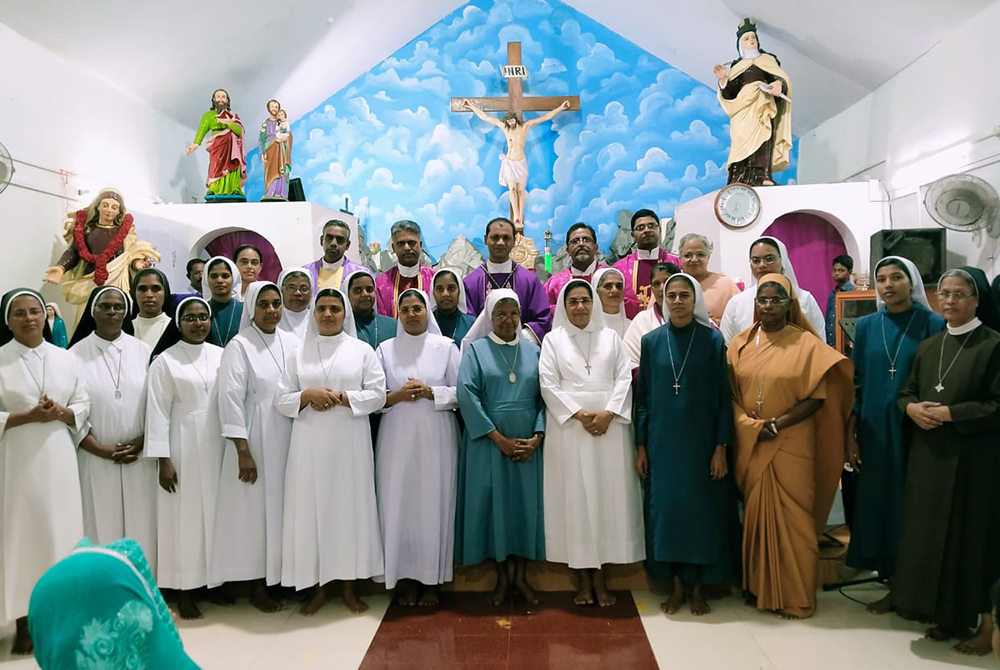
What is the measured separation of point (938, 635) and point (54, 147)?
8.02 meters

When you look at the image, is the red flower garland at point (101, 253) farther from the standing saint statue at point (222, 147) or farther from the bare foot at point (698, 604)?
the bare foot at point (698, 604)

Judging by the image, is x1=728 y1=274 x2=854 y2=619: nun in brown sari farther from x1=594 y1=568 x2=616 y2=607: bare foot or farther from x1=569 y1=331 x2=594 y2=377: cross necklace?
x1=569 y1=331 x2=594 y2=377: cross necklace

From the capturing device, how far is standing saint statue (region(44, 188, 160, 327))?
241 inches

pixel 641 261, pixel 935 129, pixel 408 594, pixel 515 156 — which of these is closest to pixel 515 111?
pixel 515 156

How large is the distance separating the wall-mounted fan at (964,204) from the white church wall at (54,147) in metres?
7.85

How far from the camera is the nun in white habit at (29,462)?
3.55 metres

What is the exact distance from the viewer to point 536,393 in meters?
4.08

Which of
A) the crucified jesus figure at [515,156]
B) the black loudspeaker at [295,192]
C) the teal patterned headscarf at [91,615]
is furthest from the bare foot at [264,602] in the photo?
the crucified jesus figure at [515,156]

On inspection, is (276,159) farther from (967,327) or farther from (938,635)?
(938,635)

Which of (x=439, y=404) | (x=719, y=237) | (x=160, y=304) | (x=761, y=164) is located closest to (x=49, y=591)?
(x=439, y=404)

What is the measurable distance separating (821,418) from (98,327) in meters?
4.18

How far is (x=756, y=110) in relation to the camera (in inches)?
307

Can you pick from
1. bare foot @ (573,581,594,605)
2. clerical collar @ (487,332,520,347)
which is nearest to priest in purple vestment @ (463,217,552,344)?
clerical collar @ (487,332,520,347)

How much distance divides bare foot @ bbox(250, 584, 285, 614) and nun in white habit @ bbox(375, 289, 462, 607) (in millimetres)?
682
